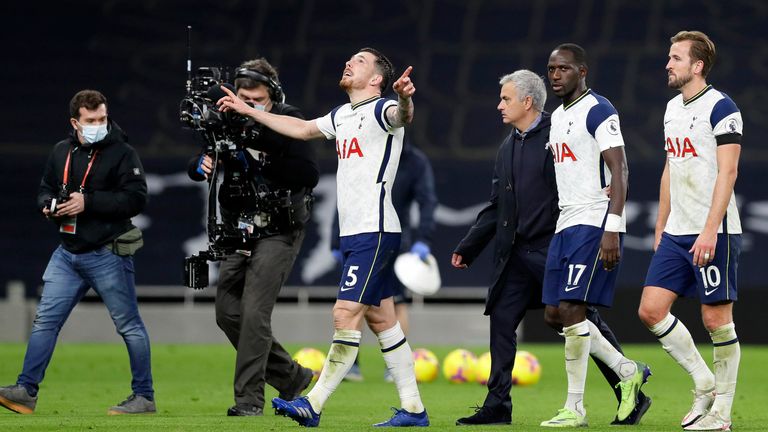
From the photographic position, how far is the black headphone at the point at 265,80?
8.77 meters

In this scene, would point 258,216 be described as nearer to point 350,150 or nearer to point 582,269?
point 350,150

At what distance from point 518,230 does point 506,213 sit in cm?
13

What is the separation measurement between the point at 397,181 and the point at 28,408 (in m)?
4.33

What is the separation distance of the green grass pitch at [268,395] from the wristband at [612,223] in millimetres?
1080

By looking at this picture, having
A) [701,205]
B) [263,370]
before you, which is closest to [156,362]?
[263,370]

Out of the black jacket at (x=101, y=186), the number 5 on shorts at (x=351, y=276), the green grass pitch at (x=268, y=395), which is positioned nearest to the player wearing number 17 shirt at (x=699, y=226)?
the green grass pitch at (x=268, y=395)

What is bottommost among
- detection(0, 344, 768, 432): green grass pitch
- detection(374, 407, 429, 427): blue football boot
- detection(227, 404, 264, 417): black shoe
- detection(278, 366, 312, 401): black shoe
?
detection(0, 344, 768, 432): green grass pitch

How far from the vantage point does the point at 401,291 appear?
12797mm

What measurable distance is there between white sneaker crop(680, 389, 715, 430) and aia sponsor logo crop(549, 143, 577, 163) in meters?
1.46

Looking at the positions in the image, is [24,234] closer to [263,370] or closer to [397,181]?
[397,181]

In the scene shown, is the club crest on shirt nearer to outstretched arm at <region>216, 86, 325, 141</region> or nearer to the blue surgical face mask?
outstretched arm at <region>216, 86, 325, 141</region>

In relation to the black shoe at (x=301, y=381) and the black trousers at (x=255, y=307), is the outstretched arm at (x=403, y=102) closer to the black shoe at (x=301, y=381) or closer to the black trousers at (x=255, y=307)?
the black trousers at (x=255, y=307)

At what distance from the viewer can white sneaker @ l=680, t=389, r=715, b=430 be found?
7715 mm

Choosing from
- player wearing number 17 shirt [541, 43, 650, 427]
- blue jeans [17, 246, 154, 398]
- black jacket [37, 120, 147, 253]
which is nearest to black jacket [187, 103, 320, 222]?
black jacket [37, 120, 147, 253]
